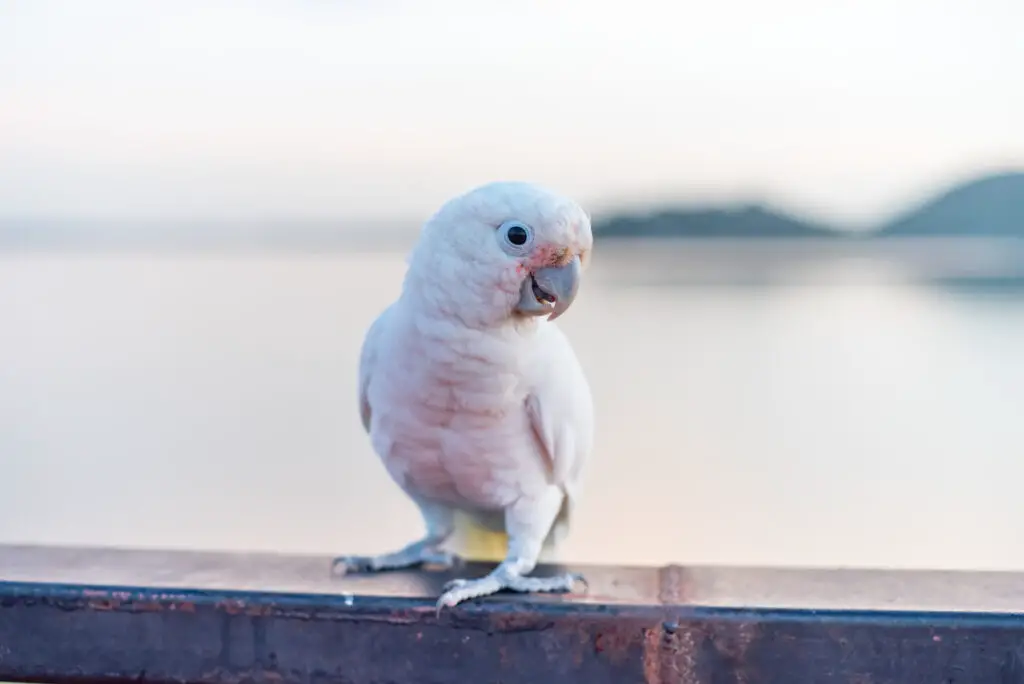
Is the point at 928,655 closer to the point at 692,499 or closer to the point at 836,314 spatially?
the point at 692,499

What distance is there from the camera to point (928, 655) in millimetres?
1239

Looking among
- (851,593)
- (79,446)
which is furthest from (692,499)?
(79,446)

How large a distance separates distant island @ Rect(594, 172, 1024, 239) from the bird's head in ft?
40.1

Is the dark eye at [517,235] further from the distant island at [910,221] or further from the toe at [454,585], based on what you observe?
the distant island at [910,221]

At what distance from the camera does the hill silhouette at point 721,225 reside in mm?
17938

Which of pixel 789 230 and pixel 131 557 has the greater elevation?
pixel 789 230

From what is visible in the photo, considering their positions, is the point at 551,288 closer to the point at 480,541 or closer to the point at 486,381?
the point at 486,381

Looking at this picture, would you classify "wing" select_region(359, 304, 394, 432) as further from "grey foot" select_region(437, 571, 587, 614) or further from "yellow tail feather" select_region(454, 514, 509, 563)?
"grey foot" select_region(437, 571, 587, 614)

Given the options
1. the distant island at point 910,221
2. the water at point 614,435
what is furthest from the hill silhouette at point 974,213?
the water at point 614,435

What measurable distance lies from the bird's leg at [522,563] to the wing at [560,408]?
2.4 inches

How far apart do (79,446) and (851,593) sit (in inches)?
141

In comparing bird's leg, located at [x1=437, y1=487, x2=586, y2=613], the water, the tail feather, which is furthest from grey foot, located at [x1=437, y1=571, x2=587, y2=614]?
the water

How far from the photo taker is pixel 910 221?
16859 millimetres

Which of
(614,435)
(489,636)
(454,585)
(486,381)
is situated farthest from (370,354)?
(614,435)
